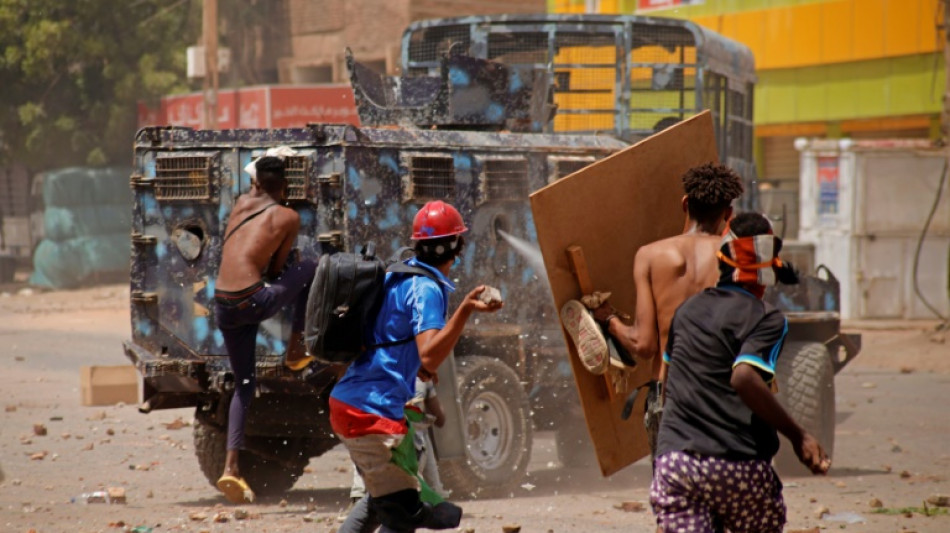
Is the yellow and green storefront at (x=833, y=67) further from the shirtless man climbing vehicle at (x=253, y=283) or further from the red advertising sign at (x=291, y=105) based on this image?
the shirtless man climbing vehicle at (x=253, y=283)

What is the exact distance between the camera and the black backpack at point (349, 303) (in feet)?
16.1

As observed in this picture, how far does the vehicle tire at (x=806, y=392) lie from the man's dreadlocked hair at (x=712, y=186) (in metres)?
4.28

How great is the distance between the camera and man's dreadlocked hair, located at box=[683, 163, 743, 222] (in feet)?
15.8

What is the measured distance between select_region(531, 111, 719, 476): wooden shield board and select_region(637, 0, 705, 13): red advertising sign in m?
18.8

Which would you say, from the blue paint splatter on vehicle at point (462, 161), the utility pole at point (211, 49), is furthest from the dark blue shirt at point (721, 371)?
the utility pole at point (211, 49)

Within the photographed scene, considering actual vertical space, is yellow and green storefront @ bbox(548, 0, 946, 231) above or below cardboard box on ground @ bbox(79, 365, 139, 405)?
above

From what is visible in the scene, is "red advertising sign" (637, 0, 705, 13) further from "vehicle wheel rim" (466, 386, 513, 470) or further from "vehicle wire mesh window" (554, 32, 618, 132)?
"vehicle wheel rim" (466, 386, 513, 470)

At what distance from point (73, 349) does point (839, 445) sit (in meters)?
8.94

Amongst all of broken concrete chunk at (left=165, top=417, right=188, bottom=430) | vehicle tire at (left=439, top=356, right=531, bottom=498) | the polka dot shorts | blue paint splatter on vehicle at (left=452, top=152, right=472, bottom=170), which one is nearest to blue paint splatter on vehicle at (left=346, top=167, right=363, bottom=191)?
blue paint splatter on vehicle at (left=452, top=152, right=472, bottom=170)

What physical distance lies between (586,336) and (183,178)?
3575 millimetres

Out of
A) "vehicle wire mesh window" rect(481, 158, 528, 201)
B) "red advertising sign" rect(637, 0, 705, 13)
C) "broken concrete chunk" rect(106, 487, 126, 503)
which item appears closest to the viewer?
"broken concrete chunk" rect(106, 487, 126, 503)

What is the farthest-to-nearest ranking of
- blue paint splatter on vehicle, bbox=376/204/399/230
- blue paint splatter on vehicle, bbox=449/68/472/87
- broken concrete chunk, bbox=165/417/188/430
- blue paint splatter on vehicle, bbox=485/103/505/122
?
broken concrete chunk, bbox=165/417/188/430, blue paint splatter on vehicle, bbox=485/103/505/122, blue paint splatter on vehicle, bbox=449/68/472/87, blue paint splatter on vehicle, bbox=376/204/399/230


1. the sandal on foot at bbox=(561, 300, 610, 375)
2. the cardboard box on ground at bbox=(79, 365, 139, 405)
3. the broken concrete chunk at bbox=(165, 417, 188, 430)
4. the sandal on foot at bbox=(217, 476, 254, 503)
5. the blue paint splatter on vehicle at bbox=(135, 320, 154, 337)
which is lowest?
the broken concrete chunk at bbox=(165, 417, 188, 430)

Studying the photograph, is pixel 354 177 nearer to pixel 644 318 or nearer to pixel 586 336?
pixel 586 336
